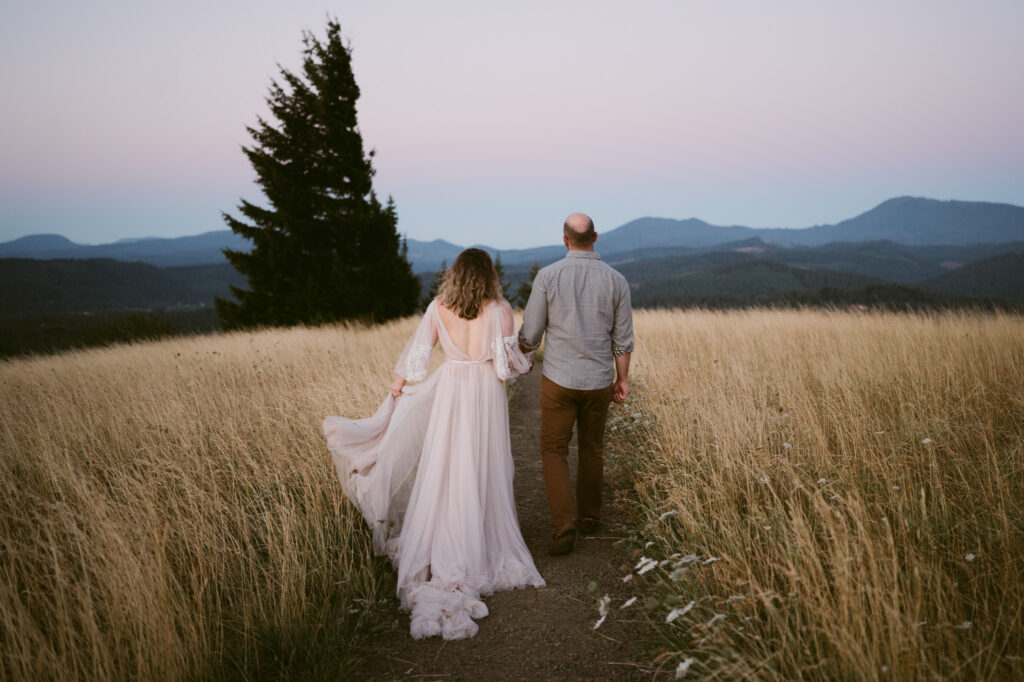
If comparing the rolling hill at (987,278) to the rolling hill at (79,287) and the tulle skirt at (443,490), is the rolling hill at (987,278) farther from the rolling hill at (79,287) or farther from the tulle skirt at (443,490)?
the rolling hill at (79,287)

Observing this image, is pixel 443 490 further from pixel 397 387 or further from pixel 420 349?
pixel 420 349

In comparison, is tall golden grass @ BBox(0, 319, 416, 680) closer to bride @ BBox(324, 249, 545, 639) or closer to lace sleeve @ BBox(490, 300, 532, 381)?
bride @ BBox(324, 249, 545, 639)

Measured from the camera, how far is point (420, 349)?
4203 millimetres

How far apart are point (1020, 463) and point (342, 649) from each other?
4.89m

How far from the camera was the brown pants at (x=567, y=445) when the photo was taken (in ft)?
14.3

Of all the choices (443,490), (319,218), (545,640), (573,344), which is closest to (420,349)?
(443,490)

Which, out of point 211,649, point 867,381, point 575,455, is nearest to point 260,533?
point 211,649

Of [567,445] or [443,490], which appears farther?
[567,445]

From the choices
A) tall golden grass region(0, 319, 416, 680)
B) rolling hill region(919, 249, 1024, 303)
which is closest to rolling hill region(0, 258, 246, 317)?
tall golden grass region(0, 319, 416, 680)

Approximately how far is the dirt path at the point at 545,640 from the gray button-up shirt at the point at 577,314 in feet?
4.77

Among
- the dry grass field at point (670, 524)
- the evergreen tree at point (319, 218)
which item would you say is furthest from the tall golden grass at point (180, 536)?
the evergreen tree at point (319, 218)

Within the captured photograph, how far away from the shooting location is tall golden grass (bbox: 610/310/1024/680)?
2.39 m

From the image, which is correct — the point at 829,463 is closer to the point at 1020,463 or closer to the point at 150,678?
the point at 1020,463

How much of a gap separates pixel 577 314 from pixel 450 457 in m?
1.54
